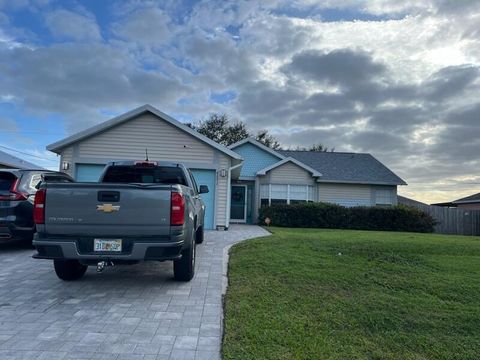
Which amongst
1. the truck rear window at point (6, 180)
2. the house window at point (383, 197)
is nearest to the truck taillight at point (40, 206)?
the truck rear window at point (6, 180)

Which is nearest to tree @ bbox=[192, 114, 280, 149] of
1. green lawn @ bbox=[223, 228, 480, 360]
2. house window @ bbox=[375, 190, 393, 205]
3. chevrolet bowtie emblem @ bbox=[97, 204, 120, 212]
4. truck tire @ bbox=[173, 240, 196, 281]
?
house window @ bbox=[375, 190, 393, 205]

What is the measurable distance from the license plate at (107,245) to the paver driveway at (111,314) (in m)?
0.74

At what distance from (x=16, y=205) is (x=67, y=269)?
313 centimetres

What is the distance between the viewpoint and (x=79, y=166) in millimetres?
13906

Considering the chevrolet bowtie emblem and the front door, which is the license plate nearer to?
the chevrolet bowtie emblem

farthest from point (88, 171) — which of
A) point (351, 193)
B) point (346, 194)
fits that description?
point (351, 193)

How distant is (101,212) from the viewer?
4926 millimetres

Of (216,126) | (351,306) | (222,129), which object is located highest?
(216,126)

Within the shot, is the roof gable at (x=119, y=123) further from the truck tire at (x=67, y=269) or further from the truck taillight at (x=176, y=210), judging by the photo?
the truck taillight at (x=176, y=210)

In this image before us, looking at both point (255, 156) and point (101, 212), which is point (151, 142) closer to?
point (101, 212)

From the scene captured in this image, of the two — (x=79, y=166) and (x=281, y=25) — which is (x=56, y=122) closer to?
(x=79, y=166)

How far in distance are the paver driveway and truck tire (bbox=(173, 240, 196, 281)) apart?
12cm

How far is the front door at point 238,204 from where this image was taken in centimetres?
2164

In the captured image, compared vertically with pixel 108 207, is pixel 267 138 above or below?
above
